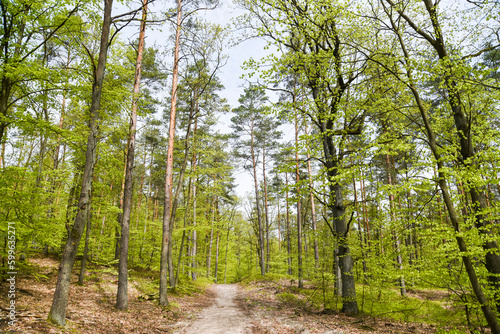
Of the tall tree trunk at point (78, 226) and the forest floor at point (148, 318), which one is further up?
the tall tree trunk at point (78, 226)

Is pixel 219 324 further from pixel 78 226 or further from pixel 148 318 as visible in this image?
pixel 78 226

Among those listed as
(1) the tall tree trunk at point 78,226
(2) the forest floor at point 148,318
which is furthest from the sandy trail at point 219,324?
(1) the tall tree trunk at point 78,226

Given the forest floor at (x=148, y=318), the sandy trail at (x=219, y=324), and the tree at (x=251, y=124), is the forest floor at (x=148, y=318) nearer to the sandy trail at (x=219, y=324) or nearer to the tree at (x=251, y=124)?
the sandy trail at (x=219, y=324)

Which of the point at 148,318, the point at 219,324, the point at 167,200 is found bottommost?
the point at 219,324

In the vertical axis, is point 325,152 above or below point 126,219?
above

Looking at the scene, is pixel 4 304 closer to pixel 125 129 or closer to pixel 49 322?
pixel 49 322

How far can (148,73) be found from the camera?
14.6m

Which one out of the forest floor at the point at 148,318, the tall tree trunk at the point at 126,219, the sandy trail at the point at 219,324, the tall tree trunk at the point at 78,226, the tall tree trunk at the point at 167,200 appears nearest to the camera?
the tall tree trunk at the point at 78,226

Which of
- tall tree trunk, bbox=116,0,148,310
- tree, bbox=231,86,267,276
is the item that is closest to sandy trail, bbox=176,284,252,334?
tall tree trunk, bbox=116,0,148,310

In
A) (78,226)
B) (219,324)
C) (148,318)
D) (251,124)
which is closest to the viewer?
(78,226)

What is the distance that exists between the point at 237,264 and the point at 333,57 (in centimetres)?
2678

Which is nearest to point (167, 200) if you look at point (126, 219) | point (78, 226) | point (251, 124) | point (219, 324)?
point (126, 219)

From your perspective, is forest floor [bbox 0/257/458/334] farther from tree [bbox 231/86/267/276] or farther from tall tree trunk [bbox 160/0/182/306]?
tree [bbox 231/86/267/276]

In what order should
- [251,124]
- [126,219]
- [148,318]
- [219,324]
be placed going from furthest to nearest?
[251,124] < [126,219] < [148,318] < [219,324]
